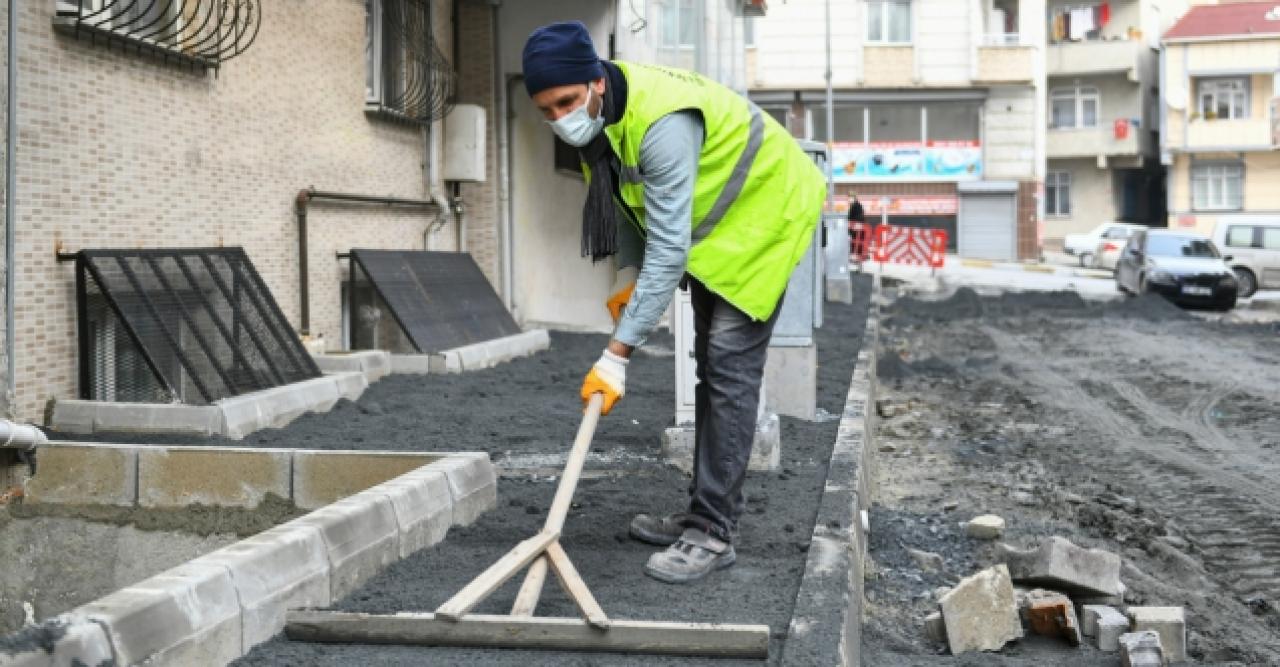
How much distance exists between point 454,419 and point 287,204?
2.96 m

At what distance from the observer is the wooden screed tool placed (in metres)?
4.05

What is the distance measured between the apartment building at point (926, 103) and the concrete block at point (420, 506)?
38.9m

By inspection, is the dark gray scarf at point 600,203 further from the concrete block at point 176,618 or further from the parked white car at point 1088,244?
the parked white car at point 1088,244

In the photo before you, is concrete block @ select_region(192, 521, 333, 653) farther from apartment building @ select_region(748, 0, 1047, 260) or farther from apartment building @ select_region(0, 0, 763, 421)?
apartment building @ select_region(748, 0, 1047, 260)

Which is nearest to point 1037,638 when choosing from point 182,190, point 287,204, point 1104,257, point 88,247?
point 88,247

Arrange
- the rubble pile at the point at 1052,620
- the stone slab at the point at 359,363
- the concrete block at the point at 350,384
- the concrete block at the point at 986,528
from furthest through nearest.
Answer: the stone slab at the point at 359,363 < the concrete block at the point at 350,384 < the concrete block at the point at 986,528 < the rubble pile at the point at 1052,620

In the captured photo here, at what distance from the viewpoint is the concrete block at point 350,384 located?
30.8 ft

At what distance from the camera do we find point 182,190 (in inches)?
364

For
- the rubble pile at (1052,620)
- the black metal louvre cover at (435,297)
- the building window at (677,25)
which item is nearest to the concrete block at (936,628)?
the rubble pile at (1052,620)

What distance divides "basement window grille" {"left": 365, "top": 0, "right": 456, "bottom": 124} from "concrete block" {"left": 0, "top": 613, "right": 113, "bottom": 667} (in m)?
9.66

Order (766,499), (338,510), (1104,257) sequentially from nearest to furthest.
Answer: (338,510) < (766,499) < (1104,257)

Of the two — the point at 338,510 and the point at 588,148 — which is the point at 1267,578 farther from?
the point at 338,510

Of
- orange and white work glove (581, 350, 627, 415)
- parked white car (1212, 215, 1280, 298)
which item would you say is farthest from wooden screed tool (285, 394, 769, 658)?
parked white car (1212, 215, 1280, 298)

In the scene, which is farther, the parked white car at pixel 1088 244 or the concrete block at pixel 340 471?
the parked white car at pixel 1088 244
